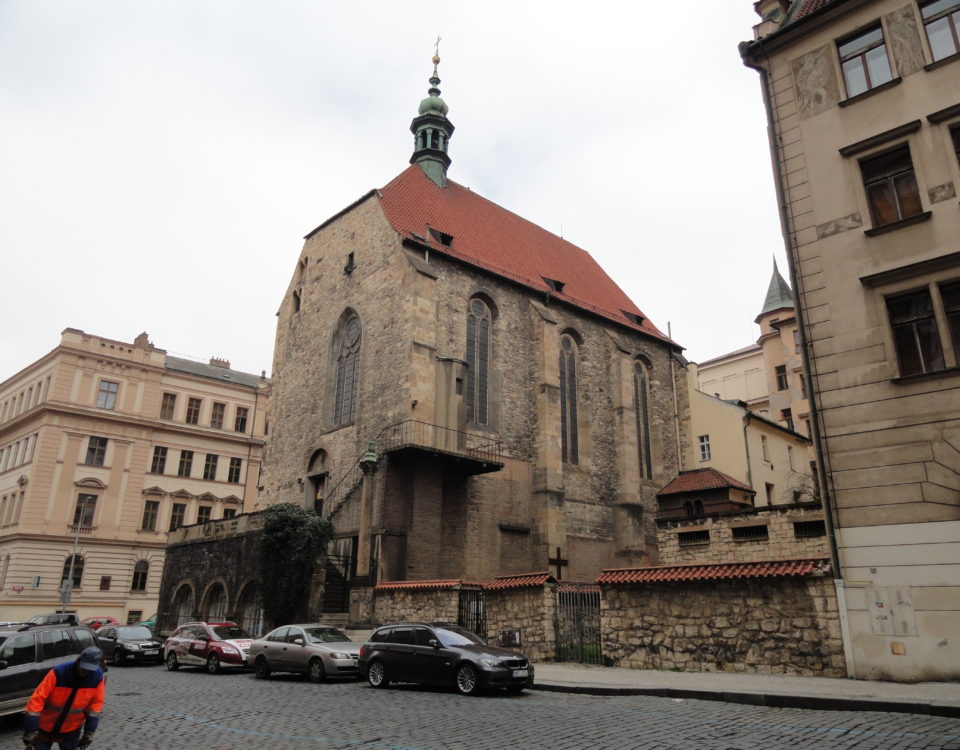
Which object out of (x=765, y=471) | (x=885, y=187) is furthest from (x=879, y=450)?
(x=765, y=471)

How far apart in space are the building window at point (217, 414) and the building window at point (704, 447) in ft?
102

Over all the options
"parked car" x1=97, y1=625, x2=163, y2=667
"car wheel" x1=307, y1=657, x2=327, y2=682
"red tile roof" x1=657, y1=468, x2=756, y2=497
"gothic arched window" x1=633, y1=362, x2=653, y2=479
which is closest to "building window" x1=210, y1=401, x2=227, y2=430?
"gothic arched window" x1=633, y1=362, x2=653, y2=479

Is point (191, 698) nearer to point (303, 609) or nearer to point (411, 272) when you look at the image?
point (303, 609)

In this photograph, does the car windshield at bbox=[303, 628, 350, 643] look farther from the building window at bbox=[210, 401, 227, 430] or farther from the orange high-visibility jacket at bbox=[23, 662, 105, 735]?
the building window at bbox=[210, 401, 227, 430]

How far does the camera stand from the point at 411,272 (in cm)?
2545

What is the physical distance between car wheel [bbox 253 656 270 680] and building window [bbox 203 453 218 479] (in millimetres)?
33467

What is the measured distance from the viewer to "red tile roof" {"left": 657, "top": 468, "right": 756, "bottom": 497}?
1088 inches

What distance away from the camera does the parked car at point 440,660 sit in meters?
11.5

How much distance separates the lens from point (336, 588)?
2159cm

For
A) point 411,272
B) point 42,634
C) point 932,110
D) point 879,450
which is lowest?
point 42,634

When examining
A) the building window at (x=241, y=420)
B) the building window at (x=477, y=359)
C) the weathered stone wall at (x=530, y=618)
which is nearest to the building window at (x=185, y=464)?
the building window at (x=241, y=420)

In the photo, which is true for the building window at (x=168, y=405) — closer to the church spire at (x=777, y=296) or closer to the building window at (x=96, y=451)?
the building window at (x=96, y=451)

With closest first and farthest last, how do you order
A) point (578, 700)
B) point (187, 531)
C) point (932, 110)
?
point (578, 700) < point (932, 110) < point (187, 531)

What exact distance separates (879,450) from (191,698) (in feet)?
40.0
